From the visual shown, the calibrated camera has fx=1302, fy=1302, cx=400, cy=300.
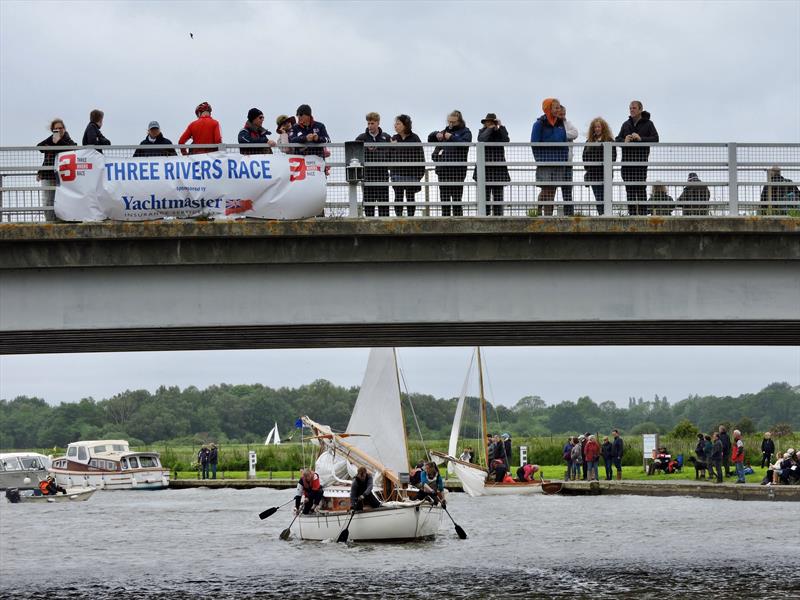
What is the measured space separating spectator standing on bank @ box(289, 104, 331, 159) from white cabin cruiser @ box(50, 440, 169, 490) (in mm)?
47920

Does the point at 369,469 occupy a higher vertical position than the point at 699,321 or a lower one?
lower

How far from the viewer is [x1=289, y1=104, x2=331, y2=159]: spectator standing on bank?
20359 mm

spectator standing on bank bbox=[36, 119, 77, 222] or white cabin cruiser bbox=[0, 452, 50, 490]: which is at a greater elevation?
spectator standing on bank bbox=[36, 119, 77, 222]

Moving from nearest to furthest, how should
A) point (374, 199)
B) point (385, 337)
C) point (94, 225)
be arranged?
1. point (94, 225)
2. point (374, 199)
3. point (385, 337)

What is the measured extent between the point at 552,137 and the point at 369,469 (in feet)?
59.9

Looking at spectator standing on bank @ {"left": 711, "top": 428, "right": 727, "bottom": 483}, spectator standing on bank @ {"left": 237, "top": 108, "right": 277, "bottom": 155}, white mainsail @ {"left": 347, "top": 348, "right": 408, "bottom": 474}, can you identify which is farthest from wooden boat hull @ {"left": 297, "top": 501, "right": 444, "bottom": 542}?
spectator standing on bank @ {"left": 237, "top": 108, "right": 277, "bottom": 155}

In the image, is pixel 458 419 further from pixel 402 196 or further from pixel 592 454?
pixel 402 196

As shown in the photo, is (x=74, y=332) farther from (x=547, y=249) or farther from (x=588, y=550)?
(x=588, y=550)

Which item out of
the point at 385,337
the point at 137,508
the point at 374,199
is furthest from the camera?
the point at 137,508

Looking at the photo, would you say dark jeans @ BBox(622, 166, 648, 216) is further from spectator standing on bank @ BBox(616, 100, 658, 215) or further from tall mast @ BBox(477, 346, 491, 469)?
tall mast @ BBox(477, 346, 491, 469)

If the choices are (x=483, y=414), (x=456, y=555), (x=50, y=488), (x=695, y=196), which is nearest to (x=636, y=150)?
(x=695, y=196)

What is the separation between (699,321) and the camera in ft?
63.1

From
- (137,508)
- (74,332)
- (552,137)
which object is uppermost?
(552,137)

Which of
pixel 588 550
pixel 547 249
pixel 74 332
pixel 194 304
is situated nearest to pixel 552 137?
pixel 547 249
